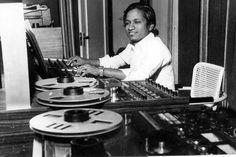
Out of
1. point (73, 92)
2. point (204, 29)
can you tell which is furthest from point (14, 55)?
point (204, 29)

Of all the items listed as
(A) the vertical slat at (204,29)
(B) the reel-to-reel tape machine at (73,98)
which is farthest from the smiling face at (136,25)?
(A) the vertical slat at (204,29)

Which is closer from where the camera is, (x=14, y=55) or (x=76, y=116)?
(x=76, y=116)

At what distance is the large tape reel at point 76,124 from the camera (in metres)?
1.00

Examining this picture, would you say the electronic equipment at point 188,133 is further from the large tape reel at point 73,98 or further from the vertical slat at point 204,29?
the vertical slat at point 204,29

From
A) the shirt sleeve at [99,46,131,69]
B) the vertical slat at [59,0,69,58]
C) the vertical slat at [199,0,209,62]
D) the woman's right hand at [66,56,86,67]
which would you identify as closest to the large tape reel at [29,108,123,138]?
the woman's right hand at [66,56,86,67]

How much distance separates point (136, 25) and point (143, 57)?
324mm

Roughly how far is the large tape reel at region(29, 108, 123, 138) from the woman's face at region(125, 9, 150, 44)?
163cm

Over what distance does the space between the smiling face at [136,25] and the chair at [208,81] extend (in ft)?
1.71

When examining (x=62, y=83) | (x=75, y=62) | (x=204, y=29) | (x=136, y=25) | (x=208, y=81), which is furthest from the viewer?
(x=204, y=29)

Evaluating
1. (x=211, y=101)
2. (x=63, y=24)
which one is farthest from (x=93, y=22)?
(x=211, y=101)

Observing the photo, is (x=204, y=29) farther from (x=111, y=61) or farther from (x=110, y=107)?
(x=110, y=107)

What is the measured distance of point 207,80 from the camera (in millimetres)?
2547

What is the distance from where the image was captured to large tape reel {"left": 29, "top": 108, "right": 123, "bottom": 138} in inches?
39.2

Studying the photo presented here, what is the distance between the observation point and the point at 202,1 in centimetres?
467
